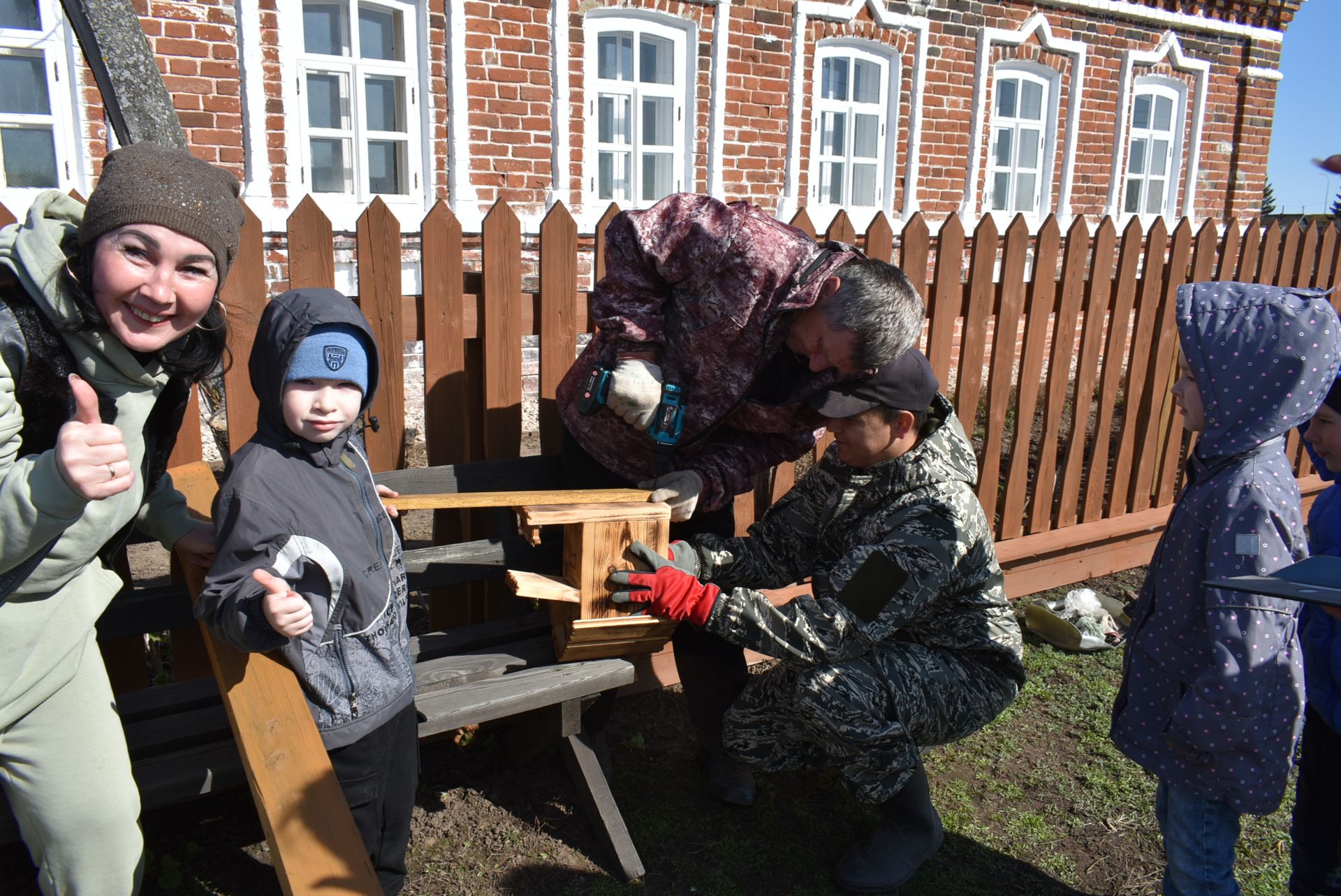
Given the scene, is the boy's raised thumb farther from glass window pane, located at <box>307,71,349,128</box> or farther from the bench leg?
glass window pane, located at <box>307,71,349,128</box>

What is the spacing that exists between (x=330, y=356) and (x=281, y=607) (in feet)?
1.65

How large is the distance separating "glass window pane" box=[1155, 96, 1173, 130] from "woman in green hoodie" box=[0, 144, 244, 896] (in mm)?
12230

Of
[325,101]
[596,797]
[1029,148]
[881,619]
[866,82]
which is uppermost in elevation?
[866,82]

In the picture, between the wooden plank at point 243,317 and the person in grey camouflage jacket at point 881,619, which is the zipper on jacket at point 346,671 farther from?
the wooden plank at point 243,317

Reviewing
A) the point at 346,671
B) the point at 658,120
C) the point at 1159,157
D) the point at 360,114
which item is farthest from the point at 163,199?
the point at 1159,157

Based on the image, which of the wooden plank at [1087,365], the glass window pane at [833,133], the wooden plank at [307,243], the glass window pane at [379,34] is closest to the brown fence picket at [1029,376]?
the wooden plank at [1087,365]

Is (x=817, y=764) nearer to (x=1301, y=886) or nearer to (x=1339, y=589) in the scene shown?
(x=1301, y=886)

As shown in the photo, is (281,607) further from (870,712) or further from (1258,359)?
(1258,359)

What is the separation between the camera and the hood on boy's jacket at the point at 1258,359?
2061 mm

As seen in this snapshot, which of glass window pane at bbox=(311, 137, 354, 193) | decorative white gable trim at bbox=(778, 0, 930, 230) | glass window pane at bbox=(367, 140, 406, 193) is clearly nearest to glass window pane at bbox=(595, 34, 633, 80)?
decorative white gable trim at bbox=(778, 0, 930, 230)

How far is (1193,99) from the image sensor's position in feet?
37.5

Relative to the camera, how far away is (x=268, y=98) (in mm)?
6457

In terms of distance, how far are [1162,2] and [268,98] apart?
971 cm

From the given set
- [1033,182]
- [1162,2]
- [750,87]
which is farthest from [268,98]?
[1162,2]
